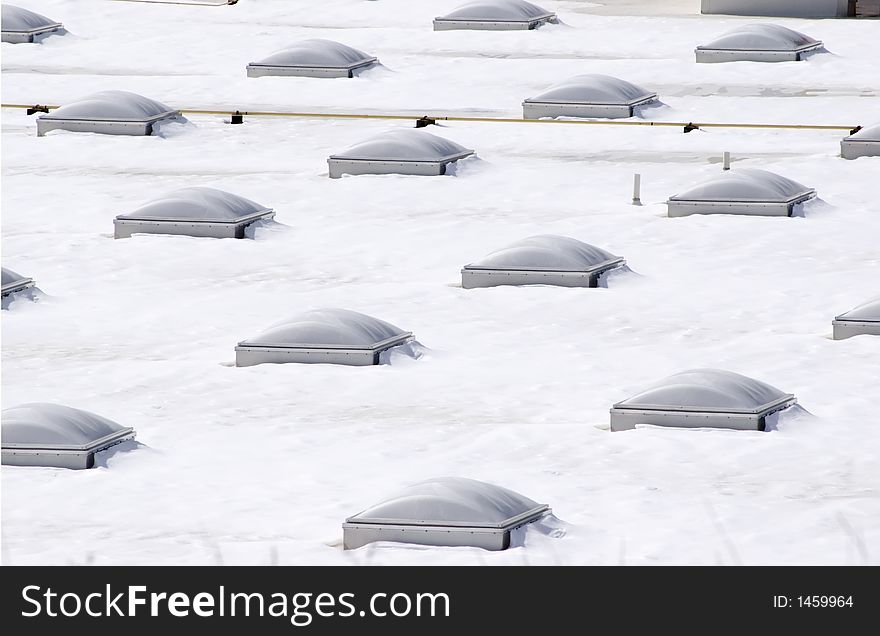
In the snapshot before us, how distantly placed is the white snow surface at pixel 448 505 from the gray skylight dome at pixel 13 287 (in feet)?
35.4

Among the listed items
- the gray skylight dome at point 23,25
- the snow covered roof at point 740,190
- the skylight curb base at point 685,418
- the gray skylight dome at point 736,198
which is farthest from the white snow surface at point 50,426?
the gray skylight dome at point 23,25

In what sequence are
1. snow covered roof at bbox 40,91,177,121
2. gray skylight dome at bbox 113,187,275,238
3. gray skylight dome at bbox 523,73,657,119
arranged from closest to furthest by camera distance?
1. gray skylight dome at bbox 113,187,275,238
2. snow covered roof at bbox 40,91,177,121
3. gray skylight dome at bbox 523,73,657,119

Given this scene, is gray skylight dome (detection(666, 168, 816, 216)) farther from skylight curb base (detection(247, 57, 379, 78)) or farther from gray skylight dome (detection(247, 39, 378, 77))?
gray skylight dome (detection(247, 39, 378, 77))

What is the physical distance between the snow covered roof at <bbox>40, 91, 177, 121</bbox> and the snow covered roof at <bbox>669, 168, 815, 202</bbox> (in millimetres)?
12866

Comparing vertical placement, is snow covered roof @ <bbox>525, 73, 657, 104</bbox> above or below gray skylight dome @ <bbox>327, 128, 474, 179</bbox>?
above

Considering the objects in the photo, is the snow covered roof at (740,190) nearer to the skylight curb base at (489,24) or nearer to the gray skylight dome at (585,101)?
the gray skylight dome at (585,101)

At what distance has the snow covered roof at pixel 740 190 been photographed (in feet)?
114

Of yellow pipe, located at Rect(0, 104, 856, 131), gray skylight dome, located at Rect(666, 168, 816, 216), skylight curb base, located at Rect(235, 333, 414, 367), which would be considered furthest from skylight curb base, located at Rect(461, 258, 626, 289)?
yellow pipe, located at Rect(0, 104, 856, 131)

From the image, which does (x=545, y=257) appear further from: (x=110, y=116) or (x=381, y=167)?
(x=110, y=116)

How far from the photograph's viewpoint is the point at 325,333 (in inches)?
1100

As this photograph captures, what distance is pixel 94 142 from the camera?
1625 inches

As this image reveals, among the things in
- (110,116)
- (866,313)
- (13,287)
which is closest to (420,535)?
(866,313)

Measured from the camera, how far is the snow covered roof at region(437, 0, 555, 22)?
52.0 metres

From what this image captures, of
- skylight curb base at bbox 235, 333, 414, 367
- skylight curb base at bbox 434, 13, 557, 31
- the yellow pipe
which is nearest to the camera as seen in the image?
skylight curb base at bbox 235, 333, 414, 367
